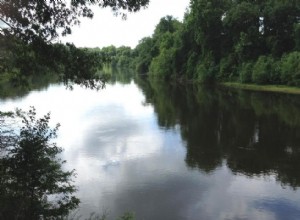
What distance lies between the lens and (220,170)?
1062 inches

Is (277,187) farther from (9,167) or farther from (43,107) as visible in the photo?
(43,107)

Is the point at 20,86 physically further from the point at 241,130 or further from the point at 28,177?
the point at 241,130

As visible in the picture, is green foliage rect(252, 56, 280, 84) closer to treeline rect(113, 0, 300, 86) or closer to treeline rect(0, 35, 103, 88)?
treeline rect(113, 0, 300, 86)

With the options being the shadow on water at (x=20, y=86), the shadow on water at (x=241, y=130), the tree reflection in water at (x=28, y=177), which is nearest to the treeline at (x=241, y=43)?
the shadow on water at (x=241, y=130)

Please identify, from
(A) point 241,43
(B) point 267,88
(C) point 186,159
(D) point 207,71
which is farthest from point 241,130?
(D) point 207,71

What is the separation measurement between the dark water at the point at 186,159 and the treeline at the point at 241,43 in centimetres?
2156

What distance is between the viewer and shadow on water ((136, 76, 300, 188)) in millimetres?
28141

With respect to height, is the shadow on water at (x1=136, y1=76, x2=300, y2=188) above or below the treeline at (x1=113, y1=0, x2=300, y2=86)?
below

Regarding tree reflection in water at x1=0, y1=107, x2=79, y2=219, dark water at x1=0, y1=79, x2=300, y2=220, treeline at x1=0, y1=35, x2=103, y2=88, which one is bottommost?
dark water at x1=0, y1=79, x2=300, y2=220

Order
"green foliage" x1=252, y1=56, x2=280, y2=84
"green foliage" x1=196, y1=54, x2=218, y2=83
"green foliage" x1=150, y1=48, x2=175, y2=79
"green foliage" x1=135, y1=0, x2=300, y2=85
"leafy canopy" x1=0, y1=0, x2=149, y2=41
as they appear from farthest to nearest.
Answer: "green foliage" x1=150, y1=48, x2=175, y2=79 < "green foliage" x1=196, y1=54, x2=218, y2=83 < "green foliage" x1=135, y1=0, x2=300, y2=85 < "green foliage" x1=252, y1=56, x2=280, y2=84 < "leafy canopy" x1=0, y1=0, x2=149, y2=41

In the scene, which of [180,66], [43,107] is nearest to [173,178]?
[43,107]

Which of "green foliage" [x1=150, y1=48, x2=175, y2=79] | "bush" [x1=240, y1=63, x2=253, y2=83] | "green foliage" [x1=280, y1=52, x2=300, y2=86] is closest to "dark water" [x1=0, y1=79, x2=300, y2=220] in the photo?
"green foliage" [x1=280, y1=52, x2=300, y2=86]

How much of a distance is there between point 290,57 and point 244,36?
15473mm

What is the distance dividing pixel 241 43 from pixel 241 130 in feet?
155
